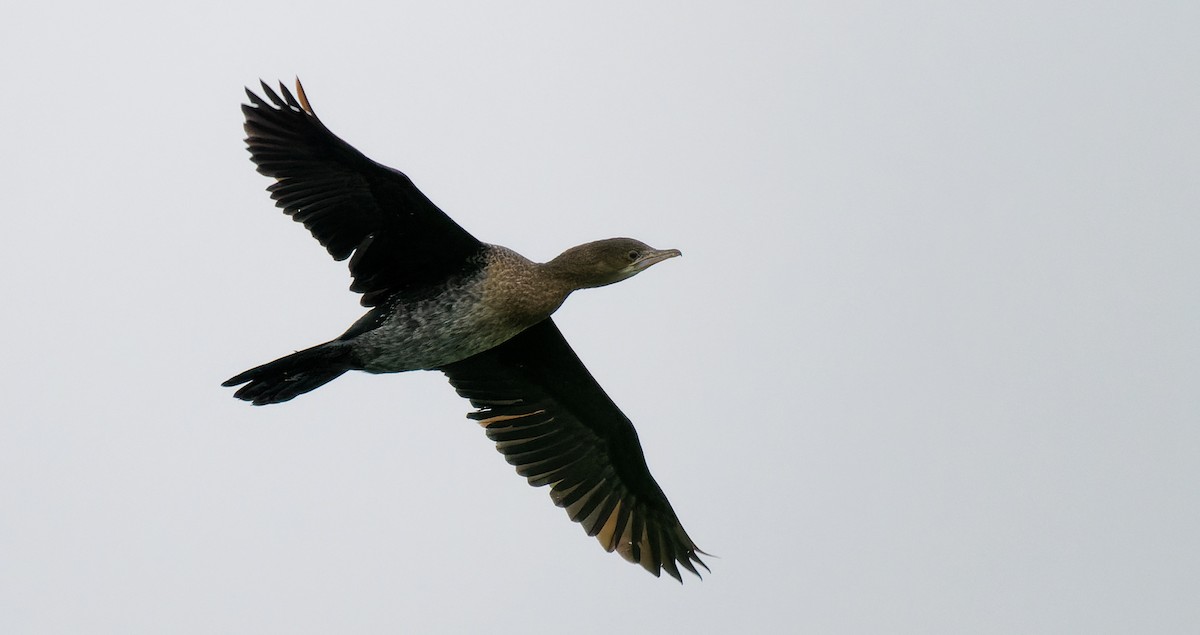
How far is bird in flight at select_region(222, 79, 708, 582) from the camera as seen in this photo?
377 inches

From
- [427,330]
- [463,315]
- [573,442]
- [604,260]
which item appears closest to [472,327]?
[463,315]

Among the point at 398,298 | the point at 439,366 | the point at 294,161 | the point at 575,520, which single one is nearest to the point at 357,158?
the point at 294,161

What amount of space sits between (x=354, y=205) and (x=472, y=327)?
3.70 ft

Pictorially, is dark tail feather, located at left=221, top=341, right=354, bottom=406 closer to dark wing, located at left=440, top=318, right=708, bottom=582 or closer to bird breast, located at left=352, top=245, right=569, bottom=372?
bird breast, located at left=352, top=245, right=569, bottom=372

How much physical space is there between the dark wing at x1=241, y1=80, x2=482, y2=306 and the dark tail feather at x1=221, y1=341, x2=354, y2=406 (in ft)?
1.65

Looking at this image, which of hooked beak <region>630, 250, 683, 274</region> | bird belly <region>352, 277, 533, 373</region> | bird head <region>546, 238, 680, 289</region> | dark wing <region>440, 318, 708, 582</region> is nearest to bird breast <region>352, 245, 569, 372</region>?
bird belly <region>352, 277, 533, 373</region>

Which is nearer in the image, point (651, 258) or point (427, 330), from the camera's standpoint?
point (427, 330)

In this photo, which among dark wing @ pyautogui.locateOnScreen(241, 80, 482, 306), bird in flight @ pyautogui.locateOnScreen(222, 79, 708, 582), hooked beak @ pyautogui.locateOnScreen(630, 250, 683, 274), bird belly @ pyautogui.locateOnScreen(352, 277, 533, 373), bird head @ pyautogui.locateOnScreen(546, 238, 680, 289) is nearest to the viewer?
dark wing @ pyautogui.locateOnScreen(241, 80, 482, 306)

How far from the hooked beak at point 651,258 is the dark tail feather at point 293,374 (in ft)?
6.76

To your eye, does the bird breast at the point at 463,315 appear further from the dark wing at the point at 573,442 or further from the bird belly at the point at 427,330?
the dark wing at the point at 573,442

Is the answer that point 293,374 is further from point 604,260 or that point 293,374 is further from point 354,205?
point 604,260

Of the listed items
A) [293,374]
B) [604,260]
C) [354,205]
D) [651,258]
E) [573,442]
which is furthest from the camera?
[573,442]

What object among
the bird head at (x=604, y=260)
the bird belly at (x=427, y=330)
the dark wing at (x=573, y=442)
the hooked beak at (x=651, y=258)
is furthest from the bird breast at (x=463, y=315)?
the dark wing at (x=573, y=442)

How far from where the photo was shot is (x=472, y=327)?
10109mm
